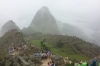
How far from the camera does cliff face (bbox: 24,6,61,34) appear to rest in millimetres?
153875

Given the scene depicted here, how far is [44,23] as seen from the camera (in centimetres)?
16188

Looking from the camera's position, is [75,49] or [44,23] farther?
[44,23]

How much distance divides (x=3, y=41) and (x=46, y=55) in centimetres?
3050

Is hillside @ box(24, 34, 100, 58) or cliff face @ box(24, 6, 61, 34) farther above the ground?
cliff face @ box(24, 6, 61, 34)

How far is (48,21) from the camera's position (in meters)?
167

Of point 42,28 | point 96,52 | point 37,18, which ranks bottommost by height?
point 96,52

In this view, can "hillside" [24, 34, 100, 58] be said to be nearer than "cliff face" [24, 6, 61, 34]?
Yes

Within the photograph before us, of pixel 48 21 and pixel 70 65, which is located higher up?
pixel 48 21

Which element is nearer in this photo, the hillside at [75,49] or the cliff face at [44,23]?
the hillside at [75,49]

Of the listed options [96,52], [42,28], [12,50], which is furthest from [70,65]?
[42,28]

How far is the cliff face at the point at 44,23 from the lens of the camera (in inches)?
6058

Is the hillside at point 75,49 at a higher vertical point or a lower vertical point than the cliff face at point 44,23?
lower

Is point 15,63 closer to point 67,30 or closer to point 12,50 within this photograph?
point 12,50

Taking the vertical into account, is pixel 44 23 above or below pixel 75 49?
above
